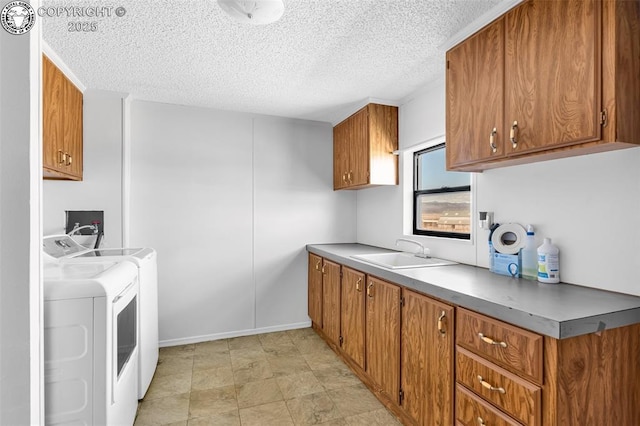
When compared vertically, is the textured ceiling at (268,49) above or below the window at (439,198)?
above

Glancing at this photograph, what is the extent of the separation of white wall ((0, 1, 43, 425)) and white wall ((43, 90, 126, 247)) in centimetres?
204

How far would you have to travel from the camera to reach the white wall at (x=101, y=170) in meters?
2.70

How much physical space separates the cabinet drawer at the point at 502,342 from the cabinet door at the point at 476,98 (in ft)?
2.76

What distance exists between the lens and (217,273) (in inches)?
127

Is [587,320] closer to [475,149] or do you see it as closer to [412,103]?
[475,149]

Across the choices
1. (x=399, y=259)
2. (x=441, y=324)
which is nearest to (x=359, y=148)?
(x=399, y=259)

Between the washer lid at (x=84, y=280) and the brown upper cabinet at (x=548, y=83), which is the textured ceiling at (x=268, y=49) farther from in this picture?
the washer lid at (x=84, y=280)

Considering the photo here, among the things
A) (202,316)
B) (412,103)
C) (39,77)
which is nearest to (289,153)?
(412,103)

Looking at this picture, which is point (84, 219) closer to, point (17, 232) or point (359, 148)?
point (17, 232)

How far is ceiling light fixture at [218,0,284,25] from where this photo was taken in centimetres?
149

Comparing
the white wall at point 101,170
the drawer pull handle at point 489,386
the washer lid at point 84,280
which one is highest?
the white wall at point 101,170

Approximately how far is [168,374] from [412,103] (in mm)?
3061

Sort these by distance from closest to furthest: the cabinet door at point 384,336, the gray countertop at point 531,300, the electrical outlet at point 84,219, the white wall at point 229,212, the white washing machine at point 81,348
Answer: the gray countertop at point 531,300
the white washing machine at point 81,348
the cabinet door at point 384,336
the electrical outlet at point 84,219
the white wall at point 229,212

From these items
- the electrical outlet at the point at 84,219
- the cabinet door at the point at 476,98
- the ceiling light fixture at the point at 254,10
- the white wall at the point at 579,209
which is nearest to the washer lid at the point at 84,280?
the electrical outlet at the point at 84,219
